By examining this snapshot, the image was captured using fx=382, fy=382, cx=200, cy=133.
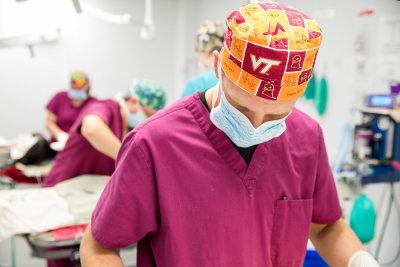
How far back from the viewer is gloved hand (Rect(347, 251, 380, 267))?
0.85 metres

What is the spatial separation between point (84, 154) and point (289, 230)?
120 centimetres

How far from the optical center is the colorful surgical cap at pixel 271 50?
0.62 m

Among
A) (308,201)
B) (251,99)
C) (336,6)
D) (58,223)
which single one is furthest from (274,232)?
(336,6)

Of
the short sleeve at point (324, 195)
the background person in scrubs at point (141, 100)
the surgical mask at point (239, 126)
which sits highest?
the surgical mask at point (239, 126)

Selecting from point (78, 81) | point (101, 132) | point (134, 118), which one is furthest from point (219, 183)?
point (78, 81)

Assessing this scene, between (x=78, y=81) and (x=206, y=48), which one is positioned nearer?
(x=206, y=48)

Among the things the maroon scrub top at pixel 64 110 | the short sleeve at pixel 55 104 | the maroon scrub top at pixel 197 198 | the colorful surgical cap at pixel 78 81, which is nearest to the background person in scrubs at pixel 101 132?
the maroon scrub top at pixel 197 198

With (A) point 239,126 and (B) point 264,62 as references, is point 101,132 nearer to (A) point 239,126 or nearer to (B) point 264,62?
(A) point 239,126

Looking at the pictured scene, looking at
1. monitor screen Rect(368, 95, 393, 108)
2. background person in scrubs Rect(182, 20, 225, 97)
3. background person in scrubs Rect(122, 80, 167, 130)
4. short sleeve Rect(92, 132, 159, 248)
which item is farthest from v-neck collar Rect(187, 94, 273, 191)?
monitor screen Rect(368, 95, 393, 108)

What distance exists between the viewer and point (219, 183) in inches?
31.1

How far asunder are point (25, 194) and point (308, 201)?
125 cm

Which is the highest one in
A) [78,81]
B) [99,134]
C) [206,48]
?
[206,48]

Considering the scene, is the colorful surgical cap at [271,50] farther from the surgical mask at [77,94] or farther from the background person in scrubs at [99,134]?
the surgical mask at [77,94]

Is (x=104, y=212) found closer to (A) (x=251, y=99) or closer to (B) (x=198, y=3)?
(A) (x=251, y=99)
